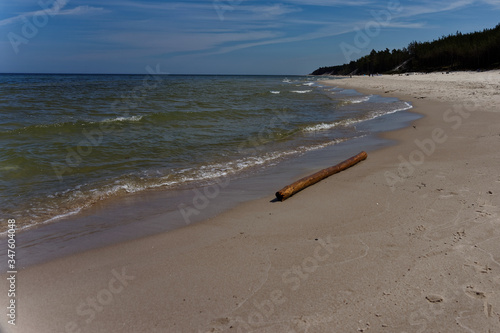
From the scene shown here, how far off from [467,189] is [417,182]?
2.63 ft

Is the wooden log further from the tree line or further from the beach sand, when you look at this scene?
the tree line

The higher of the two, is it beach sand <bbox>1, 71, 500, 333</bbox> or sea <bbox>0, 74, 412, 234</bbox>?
sea <bbox>0, 74, 412, 234</bbox>

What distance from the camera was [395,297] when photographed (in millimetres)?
2963

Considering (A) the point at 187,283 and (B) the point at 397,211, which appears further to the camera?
(B) the point at 397,211

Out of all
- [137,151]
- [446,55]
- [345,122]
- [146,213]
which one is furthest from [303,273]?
[446,55]

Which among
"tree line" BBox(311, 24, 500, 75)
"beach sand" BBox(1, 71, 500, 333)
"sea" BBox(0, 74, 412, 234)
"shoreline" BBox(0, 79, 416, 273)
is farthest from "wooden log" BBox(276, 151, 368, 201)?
"tree line" BBox(311, 24, 500, 75)

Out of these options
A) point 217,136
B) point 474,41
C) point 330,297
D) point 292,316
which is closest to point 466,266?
point 330,297

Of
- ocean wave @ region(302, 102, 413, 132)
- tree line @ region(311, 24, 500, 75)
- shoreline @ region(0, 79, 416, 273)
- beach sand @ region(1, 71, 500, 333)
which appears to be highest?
tree line @ region(311, 24, 500, 75)

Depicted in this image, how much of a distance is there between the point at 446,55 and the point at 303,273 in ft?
257

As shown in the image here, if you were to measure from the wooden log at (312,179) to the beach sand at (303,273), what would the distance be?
0.67 feet

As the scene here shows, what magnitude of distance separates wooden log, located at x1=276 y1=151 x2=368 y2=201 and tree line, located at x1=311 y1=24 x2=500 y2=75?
5550 cm

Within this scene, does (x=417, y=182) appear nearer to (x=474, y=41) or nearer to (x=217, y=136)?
(x=217, y=136)

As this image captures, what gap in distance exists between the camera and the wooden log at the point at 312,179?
574cm

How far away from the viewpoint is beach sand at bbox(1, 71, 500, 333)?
2.83 meters
